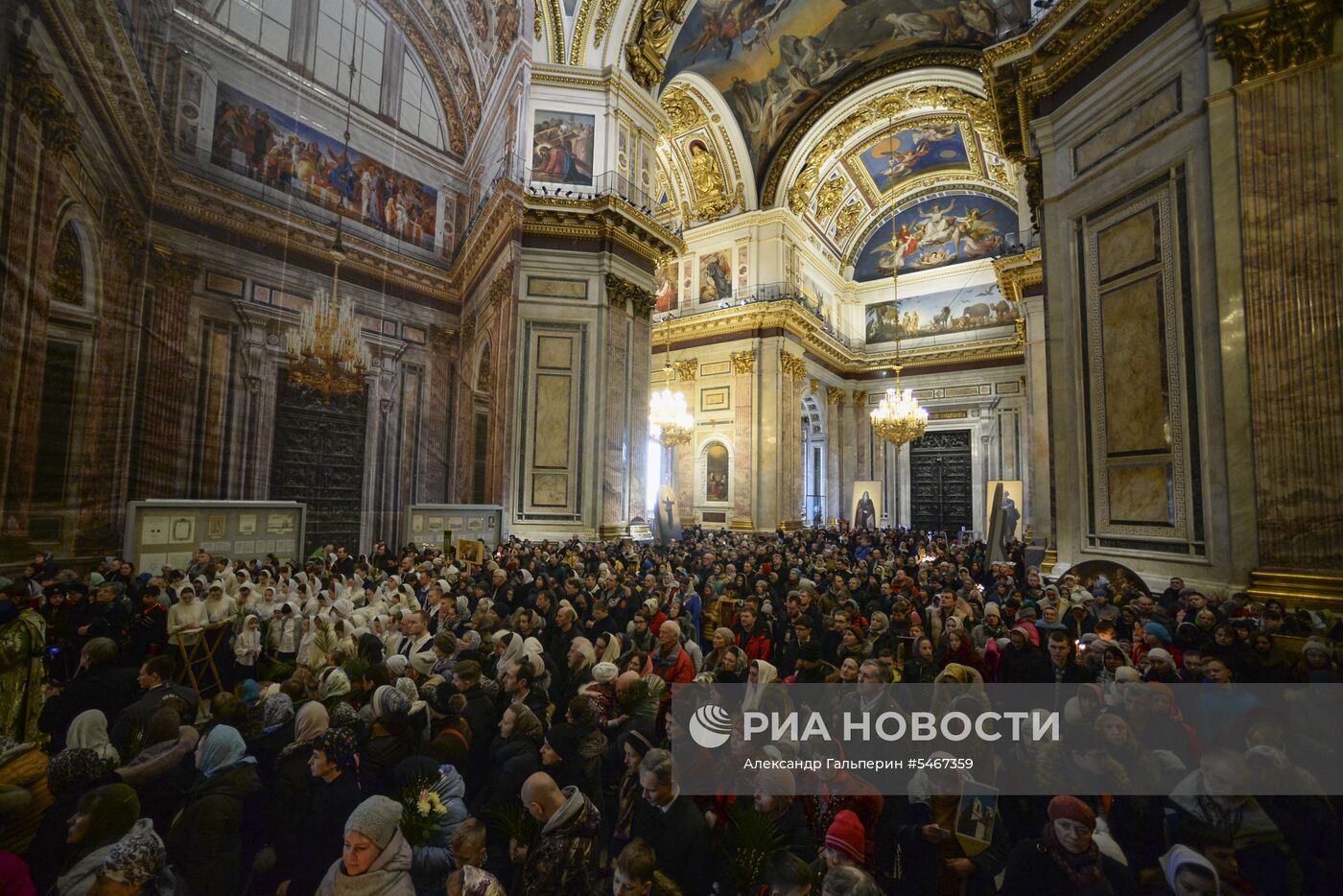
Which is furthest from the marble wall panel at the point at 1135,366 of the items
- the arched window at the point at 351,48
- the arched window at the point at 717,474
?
the arched window at the point at 351,48

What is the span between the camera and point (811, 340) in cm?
2147

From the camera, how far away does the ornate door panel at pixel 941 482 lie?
2347 centimetres

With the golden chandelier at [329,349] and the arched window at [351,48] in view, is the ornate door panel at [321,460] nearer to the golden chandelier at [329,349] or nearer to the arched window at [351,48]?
the golden chandelier at [329,349]

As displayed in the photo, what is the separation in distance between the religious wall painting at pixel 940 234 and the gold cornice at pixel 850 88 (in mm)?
5550

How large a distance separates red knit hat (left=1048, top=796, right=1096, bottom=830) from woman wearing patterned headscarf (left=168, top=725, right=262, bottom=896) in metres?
3.04

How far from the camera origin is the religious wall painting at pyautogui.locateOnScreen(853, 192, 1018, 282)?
74.4ft

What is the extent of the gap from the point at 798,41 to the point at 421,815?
19798 mm

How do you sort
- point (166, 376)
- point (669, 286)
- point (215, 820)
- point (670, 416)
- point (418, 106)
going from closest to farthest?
point (215, 820) → point (166, 376) → point (418, 106) → point (670, 416) → point (669, 286)

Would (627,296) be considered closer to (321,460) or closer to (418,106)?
(418,106)

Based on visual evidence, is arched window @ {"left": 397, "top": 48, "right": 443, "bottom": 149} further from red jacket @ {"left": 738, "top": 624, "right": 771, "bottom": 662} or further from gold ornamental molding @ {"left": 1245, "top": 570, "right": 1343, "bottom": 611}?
gold ornamental molding @ {"left": 1245, "top": 570, "right": 1343, "bottom": 611}

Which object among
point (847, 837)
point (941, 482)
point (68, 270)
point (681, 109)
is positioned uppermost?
point (681, 109)

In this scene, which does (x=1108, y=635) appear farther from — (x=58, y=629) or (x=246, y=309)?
(x=246, y=309)

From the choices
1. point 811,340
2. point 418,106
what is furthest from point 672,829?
point 811,340

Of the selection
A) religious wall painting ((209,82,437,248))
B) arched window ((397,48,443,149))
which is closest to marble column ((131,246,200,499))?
religious wall painting ((209,82,437,248))
